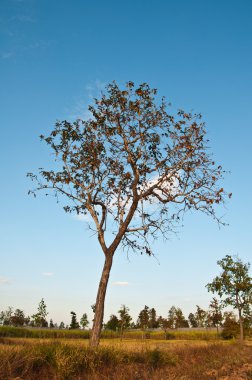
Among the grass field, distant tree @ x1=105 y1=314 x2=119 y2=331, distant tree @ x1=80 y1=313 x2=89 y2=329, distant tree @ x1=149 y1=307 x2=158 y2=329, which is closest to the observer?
the grass field

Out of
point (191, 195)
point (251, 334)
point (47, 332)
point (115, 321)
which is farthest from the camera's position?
point (115, 321)

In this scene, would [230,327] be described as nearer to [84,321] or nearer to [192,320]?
[84,321]

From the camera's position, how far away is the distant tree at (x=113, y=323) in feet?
247

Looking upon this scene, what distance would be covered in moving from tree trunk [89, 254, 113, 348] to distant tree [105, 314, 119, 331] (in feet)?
217

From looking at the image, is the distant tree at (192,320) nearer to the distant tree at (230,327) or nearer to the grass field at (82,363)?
the distant tree at (230,327)

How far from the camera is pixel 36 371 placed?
7.59 m

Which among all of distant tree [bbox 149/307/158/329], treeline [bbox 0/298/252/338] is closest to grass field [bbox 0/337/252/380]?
treeline [bbox 0/298/252/338]

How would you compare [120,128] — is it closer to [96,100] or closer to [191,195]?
[96,100]

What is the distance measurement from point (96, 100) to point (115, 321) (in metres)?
68.8

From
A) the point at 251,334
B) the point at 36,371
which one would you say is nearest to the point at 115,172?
the point at 36,371

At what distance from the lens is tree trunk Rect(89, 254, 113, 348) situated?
12.8 metres

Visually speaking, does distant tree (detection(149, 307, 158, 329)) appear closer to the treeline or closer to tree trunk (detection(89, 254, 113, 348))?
the treeline

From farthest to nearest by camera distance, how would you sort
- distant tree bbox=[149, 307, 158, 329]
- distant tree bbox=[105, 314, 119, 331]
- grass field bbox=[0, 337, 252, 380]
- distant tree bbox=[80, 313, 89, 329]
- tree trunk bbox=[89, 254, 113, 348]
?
distant tree bbox=[149, 307, 158, 329] → distant tree bbox=[80, 313, 89, 329] → distant tree bbox=[105, 314, 119, 331] → tree trunk bbox=[89, 254, 113, 348] → grass field bbox=[0, 337, 252, 380]

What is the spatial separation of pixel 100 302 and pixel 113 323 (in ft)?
220
